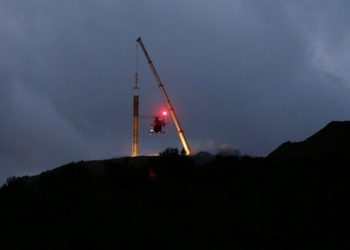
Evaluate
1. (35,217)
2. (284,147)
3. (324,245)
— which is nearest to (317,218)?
(324,245)

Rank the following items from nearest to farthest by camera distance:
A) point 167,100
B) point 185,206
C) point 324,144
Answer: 1. point 185,206
2. point 324,144
3. point 167,100

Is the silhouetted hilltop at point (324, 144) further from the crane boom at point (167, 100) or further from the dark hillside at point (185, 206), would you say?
the crane boom at point (167, 100)

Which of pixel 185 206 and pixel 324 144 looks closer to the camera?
pixel 185 206

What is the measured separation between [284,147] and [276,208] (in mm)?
26315

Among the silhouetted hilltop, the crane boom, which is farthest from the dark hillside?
the crane boom

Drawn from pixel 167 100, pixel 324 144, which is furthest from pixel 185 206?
pixel 167 100

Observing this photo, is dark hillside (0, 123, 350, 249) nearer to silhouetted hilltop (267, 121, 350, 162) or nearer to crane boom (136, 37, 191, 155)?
silhouetted hilltop (267, 121, 350, 162)

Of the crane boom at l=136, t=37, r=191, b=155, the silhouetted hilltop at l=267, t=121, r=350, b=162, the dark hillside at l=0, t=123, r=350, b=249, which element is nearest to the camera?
the dark hillside at l=0, t=123, r=350, b=249

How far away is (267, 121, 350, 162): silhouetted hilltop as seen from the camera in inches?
1844

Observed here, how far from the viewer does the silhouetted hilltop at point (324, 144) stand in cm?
4684

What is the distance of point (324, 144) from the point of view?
4925 centimetres

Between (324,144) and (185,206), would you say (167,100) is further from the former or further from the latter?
(185,206)

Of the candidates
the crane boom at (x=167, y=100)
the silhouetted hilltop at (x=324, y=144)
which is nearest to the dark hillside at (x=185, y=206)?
the silhouetted hilltop at (x=324, y=144)

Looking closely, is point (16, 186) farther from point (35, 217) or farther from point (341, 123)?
point (341, 123)
